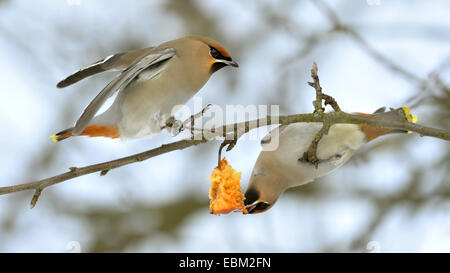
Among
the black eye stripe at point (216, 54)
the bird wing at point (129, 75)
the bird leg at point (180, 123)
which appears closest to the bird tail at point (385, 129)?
the black eye stripe at point (216, 54)

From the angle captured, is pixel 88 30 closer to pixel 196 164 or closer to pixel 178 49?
pixel 196 164

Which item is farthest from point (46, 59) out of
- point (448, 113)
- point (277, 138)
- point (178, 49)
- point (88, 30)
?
point (448, 113)

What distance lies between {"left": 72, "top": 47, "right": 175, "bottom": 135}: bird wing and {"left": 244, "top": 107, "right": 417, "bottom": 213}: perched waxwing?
3.34 ft

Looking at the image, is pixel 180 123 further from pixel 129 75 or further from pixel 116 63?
pixel 116 63

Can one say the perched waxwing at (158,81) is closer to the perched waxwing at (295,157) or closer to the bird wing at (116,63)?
the bird wing at (116,63)

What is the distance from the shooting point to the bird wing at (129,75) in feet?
10.7

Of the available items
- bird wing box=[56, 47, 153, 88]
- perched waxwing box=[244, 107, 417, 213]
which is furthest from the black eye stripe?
perched waxwing box=[244, 107, 417, 213]

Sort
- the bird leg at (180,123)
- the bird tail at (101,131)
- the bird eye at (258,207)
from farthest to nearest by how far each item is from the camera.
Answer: the bird eye at (258,207), the bird tail at (101,131), the bird leg at (180,123)

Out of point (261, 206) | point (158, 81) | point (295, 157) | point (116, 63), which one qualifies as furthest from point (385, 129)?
point (116, 63)

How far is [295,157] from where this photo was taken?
4062 millimetres

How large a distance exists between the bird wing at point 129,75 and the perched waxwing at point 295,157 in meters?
1.02

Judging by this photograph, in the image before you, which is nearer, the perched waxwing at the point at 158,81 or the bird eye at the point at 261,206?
the perched waxwing at the point at 158,81

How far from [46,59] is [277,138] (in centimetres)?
297

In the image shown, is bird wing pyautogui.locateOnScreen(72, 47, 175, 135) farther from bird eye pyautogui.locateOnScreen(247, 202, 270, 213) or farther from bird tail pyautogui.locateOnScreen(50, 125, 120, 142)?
bird eye pyautogui.locateOnScreen(247, 202, 270, 213)
